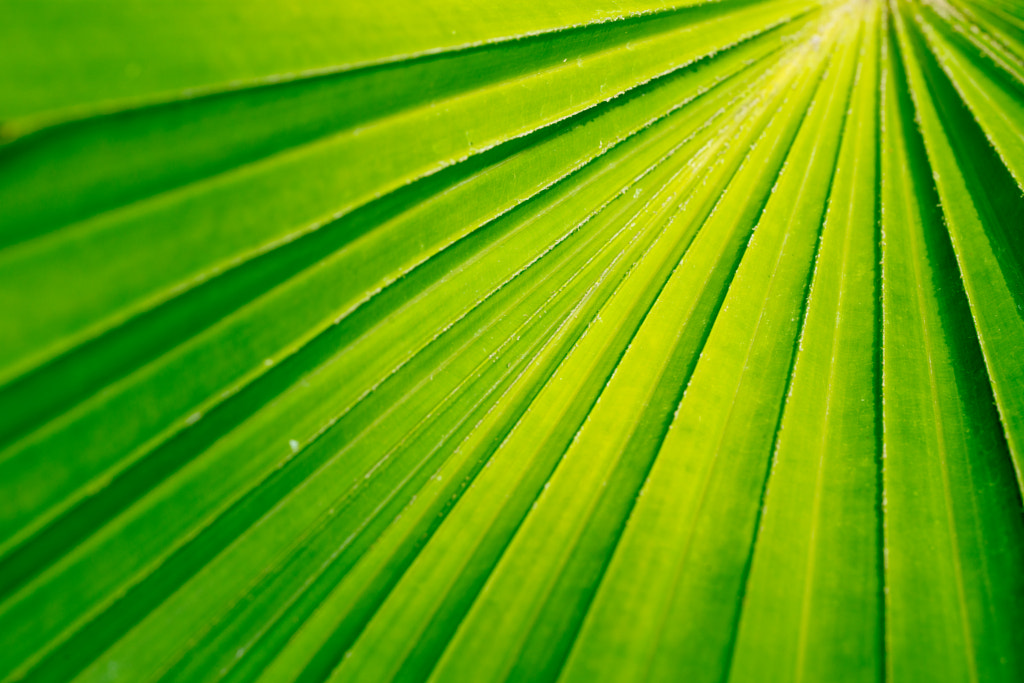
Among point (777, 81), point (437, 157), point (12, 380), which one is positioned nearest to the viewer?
point (12, 380)

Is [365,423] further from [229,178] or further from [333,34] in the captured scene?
[333,34]

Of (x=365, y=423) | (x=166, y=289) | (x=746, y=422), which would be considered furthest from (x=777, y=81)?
(x=166, y=289)

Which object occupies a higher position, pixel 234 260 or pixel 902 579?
pixel 234 260

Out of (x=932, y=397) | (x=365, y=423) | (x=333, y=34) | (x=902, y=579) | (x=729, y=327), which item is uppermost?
(x=333, y=34)

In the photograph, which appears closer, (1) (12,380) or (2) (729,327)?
(1) (12,380)

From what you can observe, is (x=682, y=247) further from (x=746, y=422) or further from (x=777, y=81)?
(x=777, y=81)

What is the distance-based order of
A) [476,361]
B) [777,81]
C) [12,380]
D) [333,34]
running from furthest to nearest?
[777,81], [476,361], [333,34], [12,380]
